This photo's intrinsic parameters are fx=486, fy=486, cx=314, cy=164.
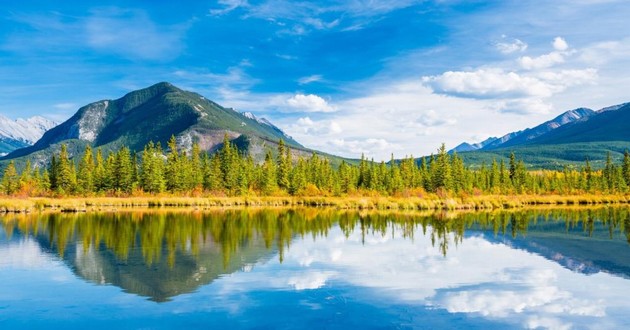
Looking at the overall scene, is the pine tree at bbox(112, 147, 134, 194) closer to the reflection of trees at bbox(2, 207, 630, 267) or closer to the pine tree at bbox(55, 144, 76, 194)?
the pine tree at bbox(55, 144, 76, 194)

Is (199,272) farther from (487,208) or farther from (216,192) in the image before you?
(216,192)

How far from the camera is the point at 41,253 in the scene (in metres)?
26.5

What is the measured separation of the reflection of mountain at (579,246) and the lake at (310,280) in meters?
0.12

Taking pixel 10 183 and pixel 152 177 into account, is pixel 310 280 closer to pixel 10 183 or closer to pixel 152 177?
pixel 152 177

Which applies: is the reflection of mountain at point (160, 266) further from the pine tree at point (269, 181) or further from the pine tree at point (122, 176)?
the pine tree at point (269, 181)

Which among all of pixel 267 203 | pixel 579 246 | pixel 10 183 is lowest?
pixel 579 246

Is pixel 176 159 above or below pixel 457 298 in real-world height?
above

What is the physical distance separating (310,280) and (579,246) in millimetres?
20391

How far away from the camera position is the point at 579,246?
102 ft

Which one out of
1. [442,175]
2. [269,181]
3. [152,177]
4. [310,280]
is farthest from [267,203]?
[310,280]

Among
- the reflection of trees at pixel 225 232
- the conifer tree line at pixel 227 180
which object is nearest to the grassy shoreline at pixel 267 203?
the conifer tree line at pixel 227 180

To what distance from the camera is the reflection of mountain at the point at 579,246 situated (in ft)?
78.3

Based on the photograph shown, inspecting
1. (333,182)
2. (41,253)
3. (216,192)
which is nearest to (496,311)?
(41,253)

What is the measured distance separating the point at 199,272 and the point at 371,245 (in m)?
13.1
